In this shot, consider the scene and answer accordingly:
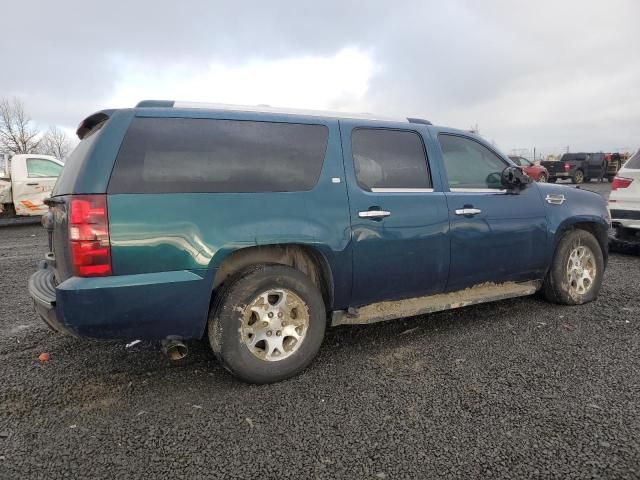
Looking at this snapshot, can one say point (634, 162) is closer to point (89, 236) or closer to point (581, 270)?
point (581, 270)

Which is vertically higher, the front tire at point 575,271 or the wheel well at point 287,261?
the wheel well at point 287,261

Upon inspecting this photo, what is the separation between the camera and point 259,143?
289 centimetres

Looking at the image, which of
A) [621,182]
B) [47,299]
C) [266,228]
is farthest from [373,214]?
[621,182]

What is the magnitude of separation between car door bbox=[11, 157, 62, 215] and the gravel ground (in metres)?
8.47

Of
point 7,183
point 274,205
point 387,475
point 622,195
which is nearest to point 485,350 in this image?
point 387,475

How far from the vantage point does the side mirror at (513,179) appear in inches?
153

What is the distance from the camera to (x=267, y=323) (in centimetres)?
282

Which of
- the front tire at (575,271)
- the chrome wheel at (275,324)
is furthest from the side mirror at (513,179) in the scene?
the chrome wheel at (275,324)

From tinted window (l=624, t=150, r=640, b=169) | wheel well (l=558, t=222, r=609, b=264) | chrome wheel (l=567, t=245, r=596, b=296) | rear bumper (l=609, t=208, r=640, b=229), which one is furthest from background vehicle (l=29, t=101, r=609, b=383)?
tinted window (l=624, t=150, r=640, b=169)

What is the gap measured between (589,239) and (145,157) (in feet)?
14.0

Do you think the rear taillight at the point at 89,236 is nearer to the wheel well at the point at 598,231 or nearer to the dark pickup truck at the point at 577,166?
the wheel well at the point at 598,231

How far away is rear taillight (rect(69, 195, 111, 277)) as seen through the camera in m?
2.35

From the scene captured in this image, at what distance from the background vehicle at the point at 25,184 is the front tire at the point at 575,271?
11344mm

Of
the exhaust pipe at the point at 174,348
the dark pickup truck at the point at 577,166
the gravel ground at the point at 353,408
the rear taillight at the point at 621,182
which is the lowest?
the gravel ground at the point at 353,408
